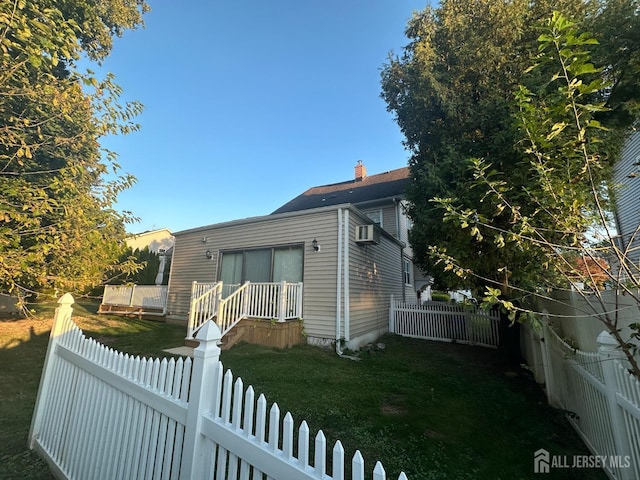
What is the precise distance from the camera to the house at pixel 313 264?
296 inches

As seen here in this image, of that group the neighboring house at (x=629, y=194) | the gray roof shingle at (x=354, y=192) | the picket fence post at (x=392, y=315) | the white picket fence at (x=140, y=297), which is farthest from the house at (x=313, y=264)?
the neighboring house at (x=629, y=194)

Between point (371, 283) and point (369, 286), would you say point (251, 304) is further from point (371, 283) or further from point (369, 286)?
point (371, 283)

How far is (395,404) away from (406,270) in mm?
10359

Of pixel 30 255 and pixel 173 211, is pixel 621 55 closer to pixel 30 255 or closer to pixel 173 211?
pixel 30 255

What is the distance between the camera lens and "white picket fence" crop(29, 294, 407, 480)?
4.79 ft

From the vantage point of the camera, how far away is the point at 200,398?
5.85 feet

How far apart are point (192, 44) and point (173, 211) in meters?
8.26

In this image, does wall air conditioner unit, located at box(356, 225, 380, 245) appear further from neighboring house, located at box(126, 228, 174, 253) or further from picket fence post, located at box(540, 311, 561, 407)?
neighboring house, located at box(126, 228, 174, 253)

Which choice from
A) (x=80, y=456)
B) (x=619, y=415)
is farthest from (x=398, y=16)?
(x=80, y=456)

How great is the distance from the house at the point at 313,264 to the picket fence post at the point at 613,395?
5.08 meters

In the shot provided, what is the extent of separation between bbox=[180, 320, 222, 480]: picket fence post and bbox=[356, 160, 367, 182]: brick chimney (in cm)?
1688

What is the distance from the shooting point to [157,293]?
11422 mm

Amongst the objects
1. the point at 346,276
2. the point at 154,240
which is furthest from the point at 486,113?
the point at 154,240

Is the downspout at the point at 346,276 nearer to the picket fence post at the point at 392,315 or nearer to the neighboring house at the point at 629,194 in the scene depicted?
the picket fence post at the point at 392,315
